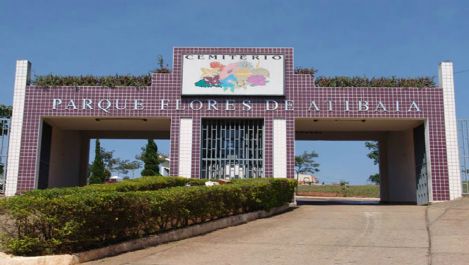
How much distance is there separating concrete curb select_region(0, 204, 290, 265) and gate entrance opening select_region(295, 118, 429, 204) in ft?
25.1

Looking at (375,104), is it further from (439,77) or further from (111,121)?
(111,121)

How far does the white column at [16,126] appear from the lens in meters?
18.2

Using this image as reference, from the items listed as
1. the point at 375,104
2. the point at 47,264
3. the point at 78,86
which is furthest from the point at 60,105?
the point at 47,264

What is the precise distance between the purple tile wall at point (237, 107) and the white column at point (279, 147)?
0.14 m

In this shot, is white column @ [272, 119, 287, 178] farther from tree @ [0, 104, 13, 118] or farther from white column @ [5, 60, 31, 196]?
tree @ [0, 104, 13, 118]

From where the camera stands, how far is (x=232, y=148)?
1886 centimetres

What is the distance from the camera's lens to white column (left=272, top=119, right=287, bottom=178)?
719 inches

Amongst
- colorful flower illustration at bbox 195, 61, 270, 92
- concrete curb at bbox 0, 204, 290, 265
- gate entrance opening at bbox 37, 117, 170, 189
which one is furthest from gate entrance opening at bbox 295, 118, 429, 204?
concrete curb at bbox 0, 204, 290, 265

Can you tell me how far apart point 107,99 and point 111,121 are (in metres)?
1.63

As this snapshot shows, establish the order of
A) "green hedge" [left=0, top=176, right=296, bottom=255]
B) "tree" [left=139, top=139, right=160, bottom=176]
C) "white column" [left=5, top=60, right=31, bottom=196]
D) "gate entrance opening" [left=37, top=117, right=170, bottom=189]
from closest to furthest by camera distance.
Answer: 1. "green hedge" [left=0, top=176, right=296, bottom=255]
2. "white column" [left=5, top=60, right=31, bottom=196]
3. "gate entrance opening" [left=37, top=117, right=170, bottom=189]
4. "tree" [left=139, top=139, right=160, bottom=176]

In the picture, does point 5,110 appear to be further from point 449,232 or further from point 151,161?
point 449,232

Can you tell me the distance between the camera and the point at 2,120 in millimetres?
18969

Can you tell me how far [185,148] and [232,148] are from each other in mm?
1666

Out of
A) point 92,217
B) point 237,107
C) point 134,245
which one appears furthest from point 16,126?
point 92,217
